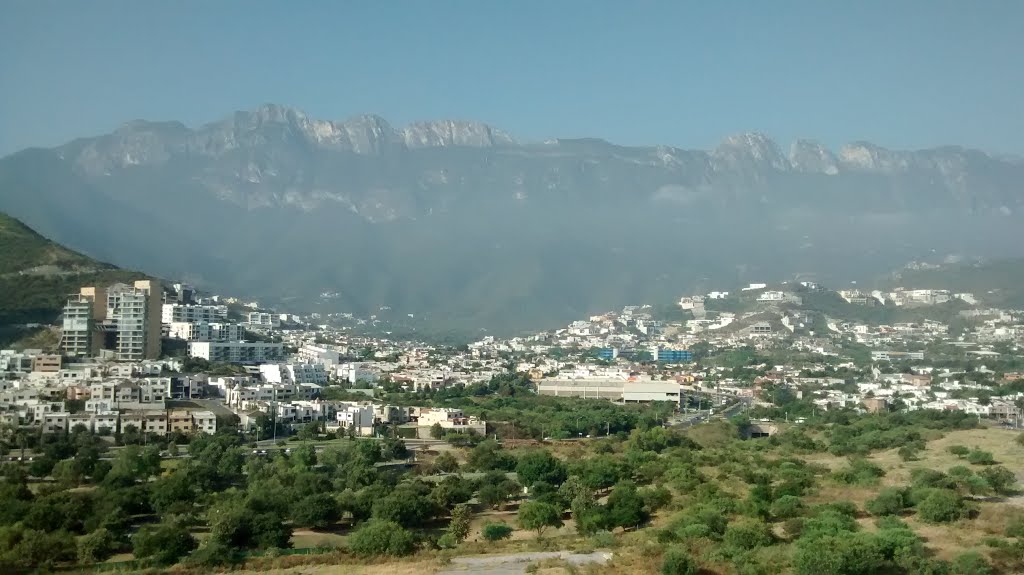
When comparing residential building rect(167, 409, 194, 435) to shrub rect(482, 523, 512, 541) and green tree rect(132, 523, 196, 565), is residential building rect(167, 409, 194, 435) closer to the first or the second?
green tree rect(132, 523, 196, 565)

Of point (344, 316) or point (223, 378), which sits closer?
point (223, 378)

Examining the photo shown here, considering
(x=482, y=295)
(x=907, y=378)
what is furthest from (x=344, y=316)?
(x=907, y=378)

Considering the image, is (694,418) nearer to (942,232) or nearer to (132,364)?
(132,364)

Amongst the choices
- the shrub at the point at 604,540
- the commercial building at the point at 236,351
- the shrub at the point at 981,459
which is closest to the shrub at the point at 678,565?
the shrub at the point at 604,540

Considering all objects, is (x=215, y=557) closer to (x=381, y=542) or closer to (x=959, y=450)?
(x=381, y=542)

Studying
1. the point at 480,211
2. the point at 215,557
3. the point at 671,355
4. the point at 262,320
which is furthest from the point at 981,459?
the point at 480,211

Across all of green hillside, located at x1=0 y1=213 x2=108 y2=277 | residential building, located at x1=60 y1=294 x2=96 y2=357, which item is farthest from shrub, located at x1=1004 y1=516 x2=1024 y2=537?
green hillside, located at x1=0 y1=213 x2=108 y2=277

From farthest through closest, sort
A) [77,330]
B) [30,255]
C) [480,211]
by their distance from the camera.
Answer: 1. [480,211]
2. [30,255]
3. [77,330]
